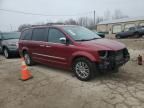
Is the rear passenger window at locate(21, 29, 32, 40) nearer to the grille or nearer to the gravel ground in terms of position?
the gravel ground

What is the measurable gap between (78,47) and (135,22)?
3523 cm

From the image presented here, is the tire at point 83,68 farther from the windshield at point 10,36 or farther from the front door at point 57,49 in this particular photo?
the windshield at point 10,36

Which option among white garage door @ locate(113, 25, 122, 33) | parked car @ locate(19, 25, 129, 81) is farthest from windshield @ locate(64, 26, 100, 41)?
white garage door @ locate(113, 25, 122, 33)

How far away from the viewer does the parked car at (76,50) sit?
539cm

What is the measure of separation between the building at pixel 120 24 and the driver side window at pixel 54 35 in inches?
1337

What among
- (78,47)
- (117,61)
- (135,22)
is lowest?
(117,61)

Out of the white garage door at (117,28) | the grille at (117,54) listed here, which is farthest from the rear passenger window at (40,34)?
the white garage door at (117,28)

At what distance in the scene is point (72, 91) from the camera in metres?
5.11

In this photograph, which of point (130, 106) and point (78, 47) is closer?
point (130, 106)

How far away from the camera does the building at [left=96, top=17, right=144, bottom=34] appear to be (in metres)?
37.8

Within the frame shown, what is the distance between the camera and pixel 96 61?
17.5 feet

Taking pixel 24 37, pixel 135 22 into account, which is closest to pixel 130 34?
pixel 135 22

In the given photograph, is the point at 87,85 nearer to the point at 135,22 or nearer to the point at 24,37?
the point at 24,37

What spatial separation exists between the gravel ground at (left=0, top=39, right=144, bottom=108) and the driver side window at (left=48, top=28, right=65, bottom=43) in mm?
1256
